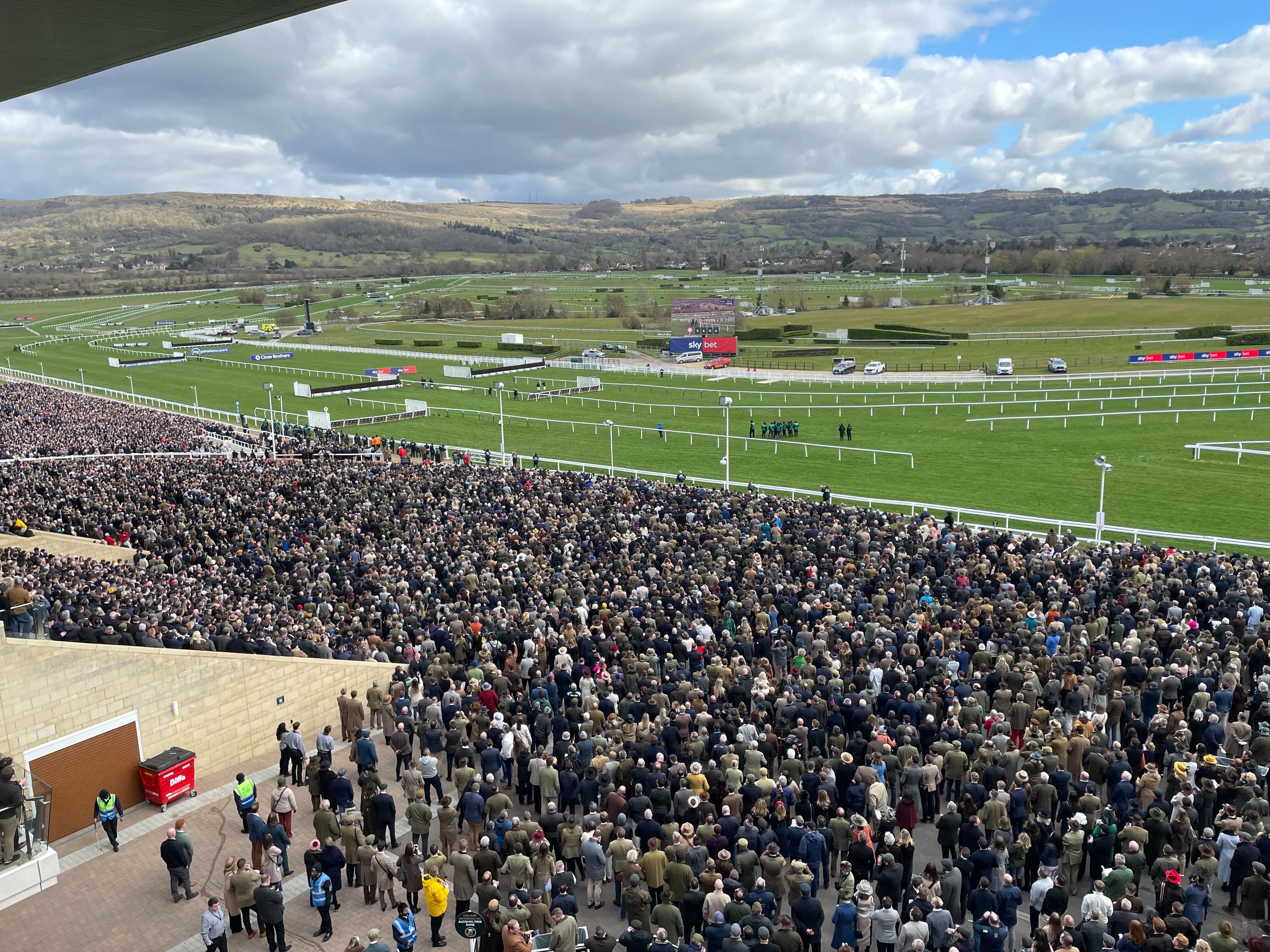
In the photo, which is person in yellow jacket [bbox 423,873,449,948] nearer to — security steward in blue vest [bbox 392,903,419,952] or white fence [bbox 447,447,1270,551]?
security steward in blue vest [bbox 392,903,419,952]

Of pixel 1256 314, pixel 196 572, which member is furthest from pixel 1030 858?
pixel 1256 314

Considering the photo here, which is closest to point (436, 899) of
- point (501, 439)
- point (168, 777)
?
point (168, 777)

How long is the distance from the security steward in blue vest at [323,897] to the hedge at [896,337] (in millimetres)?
71421

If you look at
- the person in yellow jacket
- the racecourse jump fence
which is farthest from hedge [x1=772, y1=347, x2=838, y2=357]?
the person in yellow jacket

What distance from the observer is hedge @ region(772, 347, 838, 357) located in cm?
7012

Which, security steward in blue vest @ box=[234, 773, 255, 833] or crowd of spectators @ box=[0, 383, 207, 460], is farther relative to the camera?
crowd of spectators @ box=[0, 383, 207, 460]

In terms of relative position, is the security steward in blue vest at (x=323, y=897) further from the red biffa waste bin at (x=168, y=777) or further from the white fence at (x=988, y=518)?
the white fence at (x=988, y=518)

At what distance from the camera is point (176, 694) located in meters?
12.2

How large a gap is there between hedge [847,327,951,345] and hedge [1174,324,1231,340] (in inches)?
629

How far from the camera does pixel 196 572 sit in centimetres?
1870

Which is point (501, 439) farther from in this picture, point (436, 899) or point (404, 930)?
point (404, 930)

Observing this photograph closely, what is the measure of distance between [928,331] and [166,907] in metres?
76.1

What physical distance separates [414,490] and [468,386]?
123 ft

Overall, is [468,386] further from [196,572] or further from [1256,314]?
[1256,314]
